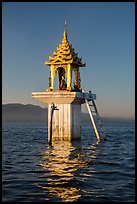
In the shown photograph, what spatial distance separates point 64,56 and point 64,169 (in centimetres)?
2438

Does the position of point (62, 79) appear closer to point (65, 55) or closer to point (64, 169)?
point (65, 55)

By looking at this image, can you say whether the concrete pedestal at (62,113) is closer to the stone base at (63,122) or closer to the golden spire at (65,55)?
the stone base at (63,122)

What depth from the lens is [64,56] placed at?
45469mm

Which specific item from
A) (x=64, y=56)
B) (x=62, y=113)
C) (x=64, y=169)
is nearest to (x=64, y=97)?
(x=62, y=113)

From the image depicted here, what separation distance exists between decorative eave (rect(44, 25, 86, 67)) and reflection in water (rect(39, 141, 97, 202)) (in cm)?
1331

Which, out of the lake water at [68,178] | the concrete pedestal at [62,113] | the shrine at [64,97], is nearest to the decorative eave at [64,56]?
the shrine at [64,97]

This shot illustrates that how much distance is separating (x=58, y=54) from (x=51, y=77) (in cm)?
354

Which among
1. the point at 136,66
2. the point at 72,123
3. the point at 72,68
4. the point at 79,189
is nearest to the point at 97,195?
the point at 79,189

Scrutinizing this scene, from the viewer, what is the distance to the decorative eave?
148ft

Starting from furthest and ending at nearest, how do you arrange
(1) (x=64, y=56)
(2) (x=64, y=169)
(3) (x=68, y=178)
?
(1) (x=64, y=56)
(2) (x=64, y=169)
(3) (x=68, y=178)

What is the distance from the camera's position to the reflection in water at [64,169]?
1723 centimetres

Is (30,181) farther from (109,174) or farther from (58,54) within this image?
(58,54)

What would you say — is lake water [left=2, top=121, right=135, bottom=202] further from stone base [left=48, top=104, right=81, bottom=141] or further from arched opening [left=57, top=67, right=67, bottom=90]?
arched opening [left=57, top=67, right=67, bottom=90]

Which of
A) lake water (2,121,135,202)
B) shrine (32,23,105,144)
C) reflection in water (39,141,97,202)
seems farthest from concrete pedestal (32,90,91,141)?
lake water (2,121,135,202)
